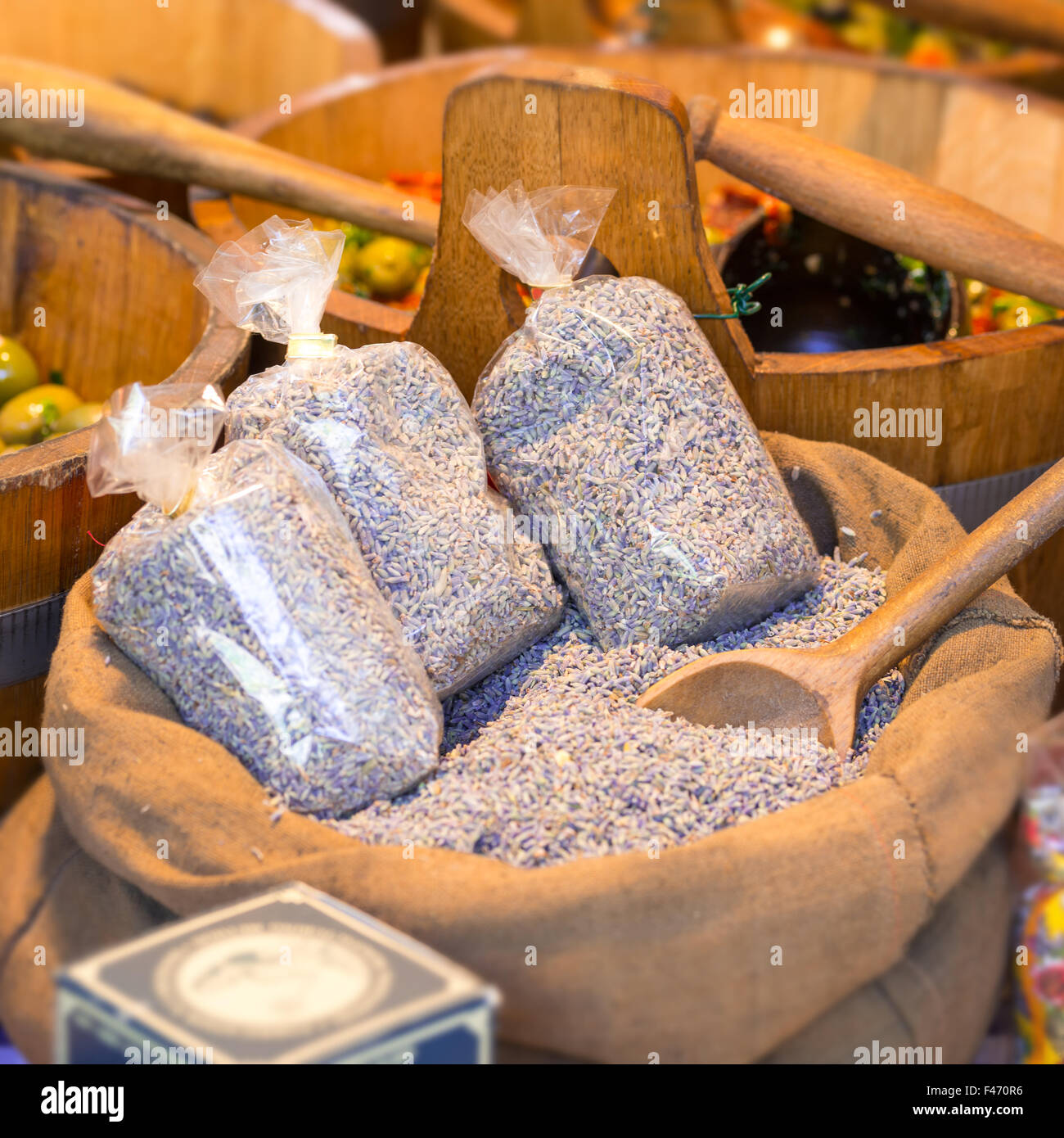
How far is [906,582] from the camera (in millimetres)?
1112

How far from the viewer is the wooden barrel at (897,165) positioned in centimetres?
128

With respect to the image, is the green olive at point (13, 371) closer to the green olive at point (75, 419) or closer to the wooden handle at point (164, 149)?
the green olive at point (75, 419)

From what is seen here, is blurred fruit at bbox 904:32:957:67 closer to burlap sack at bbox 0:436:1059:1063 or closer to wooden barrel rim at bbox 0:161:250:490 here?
wooden barrel rim at bbox 0:161:250:490

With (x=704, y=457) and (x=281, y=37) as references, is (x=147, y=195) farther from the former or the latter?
(x=704, y=457)

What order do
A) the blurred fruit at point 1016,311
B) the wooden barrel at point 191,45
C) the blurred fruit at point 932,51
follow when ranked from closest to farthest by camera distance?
the blurred fruit at point 1016,311 < the wooden barrel at point 191,45 < the blurred fruit at point 932,51

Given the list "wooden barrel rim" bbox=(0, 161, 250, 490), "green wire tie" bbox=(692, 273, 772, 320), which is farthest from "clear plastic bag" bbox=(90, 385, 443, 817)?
"green wire tie" bbox=(692, 273, 772, 320)

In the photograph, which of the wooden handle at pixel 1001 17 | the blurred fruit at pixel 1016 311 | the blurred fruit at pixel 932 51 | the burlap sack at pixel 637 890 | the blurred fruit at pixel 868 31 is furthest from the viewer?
the blurred fruit at pixel 868 31

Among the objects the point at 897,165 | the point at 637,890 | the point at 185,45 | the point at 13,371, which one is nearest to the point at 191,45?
the point at 185,45

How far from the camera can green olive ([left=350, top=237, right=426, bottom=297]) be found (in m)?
1.76

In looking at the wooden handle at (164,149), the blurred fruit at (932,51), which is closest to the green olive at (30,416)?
the wooden handle at (164,149)

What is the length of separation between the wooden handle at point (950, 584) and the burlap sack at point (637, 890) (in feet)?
0.23
